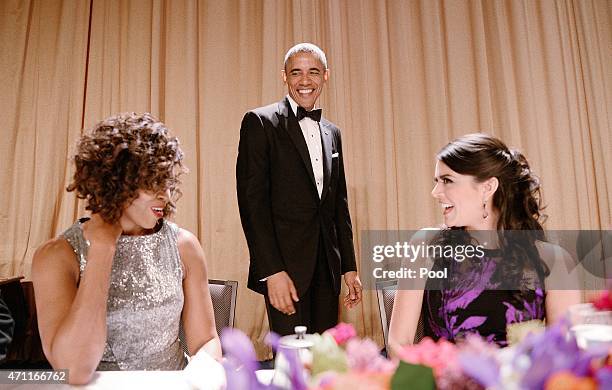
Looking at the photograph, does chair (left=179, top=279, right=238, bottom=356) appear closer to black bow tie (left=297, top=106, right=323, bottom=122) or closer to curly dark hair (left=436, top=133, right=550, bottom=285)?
curly dark hair (left=436, top=133, right=550, bottom=285)

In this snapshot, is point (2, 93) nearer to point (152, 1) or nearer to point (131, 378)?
point (152, 1)

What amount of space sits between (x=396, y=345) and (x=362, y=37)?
2.67m

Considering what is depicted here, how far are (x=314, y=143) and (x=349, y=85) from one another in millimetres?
1480

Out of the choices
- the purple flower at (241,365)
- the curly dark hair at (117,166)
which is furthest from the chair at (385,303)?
the purple flower at (241,365)

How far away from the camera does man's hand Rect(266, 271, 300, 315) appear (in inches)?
76.4

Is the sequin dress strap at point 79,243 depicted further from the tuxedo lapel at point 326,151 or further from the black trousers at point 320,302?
the tuxedo lapel at point 326,151

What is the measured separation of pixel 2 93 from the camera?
3557mm

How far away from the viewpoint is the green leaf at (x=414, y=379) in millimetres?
530

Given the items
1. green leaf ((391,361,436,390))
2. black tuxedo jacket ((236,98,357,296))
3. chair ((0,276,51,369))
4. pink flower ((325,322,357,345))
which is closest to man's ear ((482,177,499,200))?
black tuxedo jacket ((236,98,357,296))

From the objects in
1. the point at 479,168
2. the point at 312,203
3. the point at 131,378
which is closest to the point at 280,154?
the point at 312,203

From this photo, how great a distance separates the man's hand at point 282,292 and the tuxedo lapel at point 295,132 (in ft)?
Result: 1.32

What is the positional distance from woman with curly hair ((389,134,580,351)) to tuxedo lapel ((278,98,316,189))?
61 cm

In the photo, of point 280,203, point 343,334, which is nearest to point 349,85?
point 280,203

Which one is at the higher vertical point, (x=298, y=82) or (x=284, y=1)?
(x=284, y=1)
